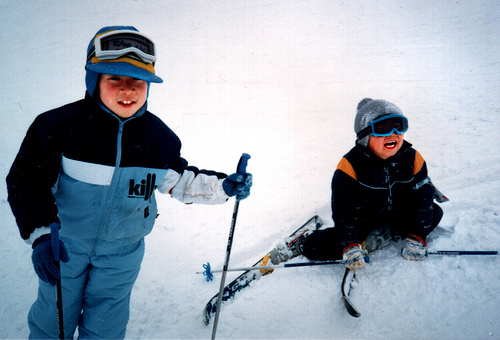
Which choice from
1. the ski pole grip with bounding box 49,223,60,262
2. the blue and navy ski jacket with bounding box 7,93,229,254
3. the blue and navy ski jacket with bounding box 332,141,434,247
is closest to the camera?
the ski pole grip with bounding box 49,223,60,262

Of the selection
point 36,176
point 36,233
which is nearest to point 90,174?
point 36,176

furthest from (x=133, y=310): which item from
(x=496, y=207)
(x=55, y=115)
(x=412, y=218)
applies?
(x=496, y=207)

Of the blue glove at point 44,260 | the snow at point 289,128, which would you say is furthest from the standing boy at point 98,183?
the snow at point 289,128

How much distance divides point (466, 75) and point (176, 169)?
7.97m

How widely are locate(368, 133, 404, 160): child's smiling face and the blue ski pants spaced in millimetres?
2247

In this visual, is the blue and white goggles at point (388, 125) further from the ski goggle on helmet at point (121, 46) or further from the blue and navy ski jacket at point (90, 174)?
the ski goggle on helmet at point (121, 46)

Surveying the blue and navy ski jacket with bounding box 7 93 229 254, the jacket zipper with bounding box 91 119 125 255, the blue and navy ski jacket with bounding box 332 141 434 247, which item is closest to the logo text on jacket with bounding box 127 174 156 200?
the blue and navy ski jacket with bounding box 7 93 229 254

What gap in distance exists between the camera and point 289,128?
665 centimetres

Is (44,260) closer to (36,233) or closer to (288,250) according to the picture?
(36,233)

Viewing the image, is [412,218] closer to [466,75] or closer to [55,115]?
[55,115]

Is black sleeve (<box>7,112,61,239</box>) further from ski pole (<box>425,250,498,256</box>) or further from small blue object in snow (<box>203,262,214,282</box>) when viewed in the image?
ski pole (<box>425,250,498,256</box>)

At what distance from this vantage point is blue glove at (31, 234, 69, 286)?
→ 5.27 ft

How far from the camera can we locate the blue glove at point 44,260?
5.27ft

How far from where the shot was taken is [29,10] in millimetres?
10164
